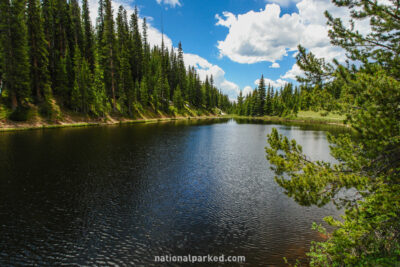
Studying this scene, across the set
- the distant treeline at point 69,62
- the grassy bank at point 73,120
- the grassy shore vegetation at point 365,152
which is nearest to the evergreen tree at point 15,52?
the distant treeline at point 69,62

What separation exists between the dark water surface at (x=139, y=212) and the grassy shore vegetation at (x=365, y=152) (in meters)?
3.75

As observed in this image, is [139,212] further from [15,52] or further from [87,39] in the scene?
[87,39]

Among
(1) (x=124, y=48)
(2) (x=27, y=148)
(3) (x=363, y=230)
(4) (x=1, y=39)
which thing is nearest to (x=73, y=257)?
(3) (x=363, y=230)

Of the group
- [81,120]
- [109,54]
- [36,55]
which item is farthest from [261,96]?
[36,55]

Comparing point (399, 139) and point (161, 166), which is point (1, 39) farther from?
point (399, 139)

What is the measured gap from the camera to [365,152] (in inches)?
266

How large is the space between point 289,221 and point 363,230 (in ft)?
22.8

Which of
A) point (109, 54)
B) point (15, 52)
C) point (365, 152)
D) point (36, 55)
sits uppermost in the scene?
point (109, 54)

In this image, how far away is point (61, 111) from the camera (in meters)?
51.7

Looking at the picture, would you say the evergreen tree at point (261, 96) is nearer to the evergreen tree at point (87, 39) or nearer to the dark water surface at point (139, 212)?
the evergreen tree at point (87, 39)

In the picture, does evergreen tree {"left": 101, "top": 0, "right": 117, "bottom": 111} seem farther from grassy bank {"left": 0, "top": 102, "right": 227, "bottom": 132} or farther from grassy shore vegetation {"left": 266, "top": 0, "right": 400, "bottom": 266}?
grassy shore vegetation {"left": 266, "top": 0, "right": 400, "bottom": 266}

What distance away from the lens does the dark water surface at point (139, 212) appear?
947 centimetres

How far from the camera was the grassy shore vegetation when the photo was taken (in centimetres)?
514

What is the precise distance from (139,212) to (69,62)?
5858cm
